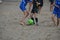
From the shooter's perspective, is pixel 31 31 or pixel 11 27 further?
pixel 11 27

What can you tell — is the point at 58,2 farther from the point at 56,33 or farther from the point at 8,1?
the point at 8,1

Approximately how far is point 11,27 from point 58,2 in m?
2.16

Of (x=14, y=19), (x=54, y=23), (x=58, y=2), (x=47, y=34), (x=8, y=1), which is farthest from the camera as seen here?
(x=8, y=1)

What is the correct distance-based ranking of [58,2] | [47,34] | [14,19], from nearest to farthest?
[47,34]
[58,2]
[14,19]

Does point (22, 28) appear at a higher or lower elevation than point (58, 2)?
lower

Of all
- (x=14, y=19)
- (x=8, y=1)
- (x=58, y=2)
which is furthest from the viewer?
(x=8, y=1)

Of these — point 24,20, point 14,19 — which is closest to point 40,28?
point 24,20

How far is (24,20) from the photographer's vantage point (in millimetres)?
11906

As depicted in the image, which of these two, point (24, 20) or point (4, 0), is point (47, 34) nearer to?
point (24, 20)

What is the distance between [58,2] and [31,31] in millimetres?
1622

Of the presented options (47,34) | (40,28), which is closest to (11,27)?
(40,28)

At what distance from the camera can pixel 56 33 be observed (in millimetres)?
9648

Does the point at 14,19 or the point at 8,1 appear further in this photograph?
the point at 8,1

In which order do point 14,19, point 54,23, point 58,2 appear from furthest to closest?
point 14,19 < point 54,23 < point 58,2
